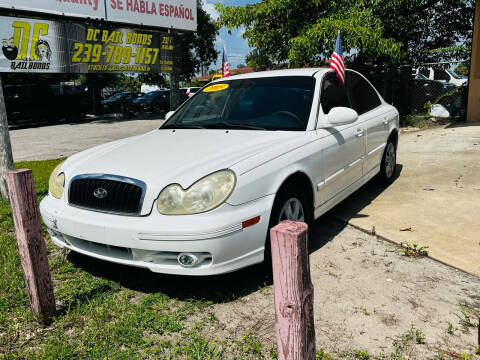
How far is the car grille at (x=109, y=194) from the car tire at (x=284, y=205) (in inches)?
36.4

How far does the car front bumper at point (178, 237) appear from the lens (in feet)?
8.77

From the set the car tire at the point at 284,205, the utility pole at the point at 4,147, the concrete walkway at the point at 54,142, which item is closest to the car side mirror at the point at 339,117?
the car tire at the point at 284,205

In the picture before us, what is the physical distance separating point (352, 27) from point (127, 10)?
21.5 ft

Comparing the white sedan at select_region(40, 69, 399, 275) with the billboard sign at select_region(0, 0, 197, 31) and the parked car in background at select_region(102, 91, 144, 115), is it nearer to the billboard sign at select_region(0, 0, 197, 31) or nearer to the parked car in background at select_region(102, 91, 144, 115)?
the billboard sign at select_region(0, 0, 197, 31)

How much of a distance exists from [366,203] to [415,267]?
1.72m

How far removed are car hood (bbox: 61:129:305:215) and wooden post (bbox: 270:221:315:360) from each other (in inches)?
52.2

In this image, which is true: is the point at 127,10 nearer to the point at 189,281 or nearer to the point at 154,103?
the point at 189,281

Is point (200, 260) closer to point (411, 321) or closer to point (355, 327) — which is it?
point (355, 327)

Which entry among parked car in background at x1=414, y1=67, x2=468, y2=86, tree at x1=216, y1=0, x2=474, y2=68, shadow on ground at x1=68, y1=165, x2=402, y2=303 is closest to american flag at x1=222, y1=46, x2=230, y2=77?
tree at x1=216, y1=0, x2=474, y2=68

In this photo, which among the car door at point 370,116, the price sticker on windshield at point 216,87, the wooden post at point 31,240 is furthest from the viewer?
the car door at point 370,116

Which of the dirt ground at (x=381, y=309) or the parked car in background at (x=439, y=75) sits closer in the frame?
the dirt ground at (x=381, y=309)

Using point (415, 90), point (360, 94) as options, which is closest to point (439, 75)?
point (415, 90)

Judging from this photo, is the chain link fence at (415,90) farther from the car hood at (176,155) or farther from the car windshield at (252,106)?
the car hood at (176,155)

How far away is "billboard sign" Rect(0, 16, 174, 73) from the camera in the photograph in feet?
37.6
